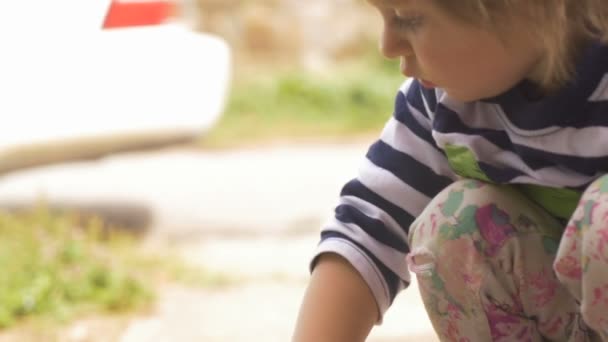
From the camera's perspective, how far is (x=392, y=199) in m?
1.00

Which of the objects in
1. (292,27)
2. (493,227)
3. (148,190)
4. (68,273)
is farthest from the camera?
(292,27)

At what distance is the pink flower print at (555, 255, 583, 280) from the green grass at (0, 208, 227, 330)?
80 centimetres

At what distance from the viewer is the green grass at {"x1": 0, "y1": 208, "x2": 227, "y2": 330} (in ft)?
4.81

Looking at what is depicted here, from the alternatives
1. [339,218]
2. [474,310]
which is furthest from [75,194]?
[474,310]

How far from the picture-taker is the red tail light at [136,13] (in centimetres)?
168

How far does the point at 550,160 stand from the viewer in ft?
2.91

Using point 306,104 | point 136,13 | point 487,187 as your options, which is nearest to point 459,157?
point 487,187

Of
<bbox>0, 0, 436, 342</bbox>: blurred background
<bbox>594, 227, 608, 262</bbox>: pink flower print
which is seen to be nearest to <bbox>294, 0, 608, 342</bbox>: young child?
<bbox>594, 227, 608, 262</bbox>: pink flower print

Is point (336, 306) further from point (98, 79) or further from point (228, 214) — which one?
point (228, 214)

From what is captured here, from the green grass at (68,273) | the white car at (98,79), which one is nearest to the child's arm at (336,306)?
the green grass at (68,273)

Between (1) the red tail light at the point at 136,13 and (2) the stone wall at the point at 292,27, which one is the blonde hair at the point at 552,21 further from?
(2) the stone wall at the point at 292,27

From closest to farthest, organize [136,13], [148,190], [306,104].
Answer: [136,13] < [148,190] < [306,104]

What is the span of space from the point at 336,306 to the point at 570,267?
23 centimetres

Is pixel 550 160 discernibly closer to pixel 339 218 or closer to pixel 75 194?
pixel 339 218
